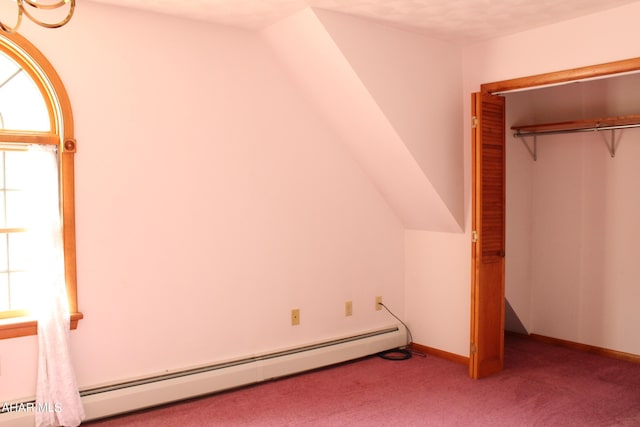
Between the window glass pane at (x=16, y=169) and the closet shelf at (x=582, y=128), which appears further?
the closet shelf at (x=582, y=128)

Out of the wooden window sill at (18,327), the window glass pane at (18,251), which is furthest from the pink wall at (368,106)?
the wooden window sill at (18,327)

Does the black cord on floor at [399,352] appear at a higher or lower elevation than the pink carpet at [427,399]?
higher

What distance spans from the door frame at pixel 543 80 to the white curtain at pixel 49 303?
2.56m

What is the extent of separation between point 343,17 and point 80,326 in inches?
93.7

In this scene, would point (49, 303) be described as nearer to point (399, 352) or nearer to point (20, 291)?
point (20, 291)

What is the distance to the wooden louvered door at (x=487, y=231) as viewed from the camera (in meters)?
3.95

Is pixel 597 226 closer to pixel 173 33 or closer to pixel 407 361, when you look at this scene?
pixel 407 361

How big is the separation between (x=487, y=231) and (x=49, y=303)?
2805 millimetres

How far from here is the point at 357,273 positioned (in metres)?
4.46

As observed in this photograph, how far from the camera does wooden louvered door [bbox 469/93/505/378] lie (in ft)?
13.0

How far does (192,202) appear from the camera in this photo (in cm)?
362

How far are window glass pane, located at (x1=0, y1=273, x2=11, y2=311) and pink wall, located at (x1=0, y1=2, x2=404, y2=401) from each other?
0.26 m

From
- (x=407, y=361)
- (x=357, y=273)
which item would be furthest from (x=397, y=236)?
(x=407, y=361)

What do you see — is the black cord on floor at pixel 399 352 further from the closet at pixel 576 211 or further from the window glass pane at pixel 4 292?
the window glass pane at pixel 4 292
